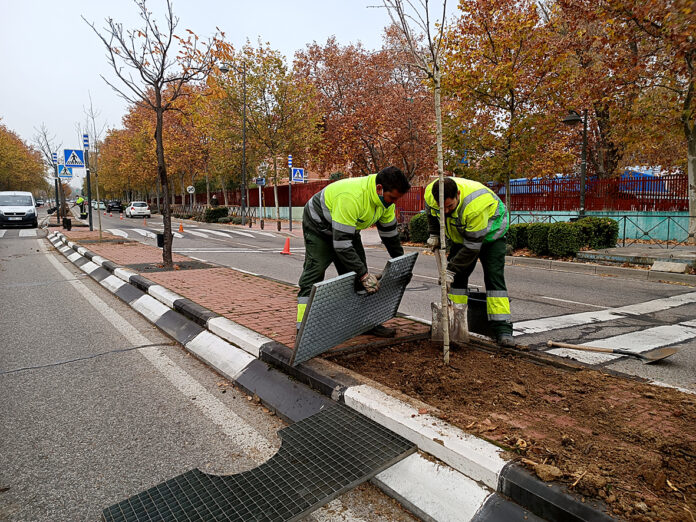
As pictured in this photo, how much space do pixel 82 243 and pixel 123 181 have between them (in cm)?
4977

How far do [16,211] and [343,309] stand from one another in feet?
85.4

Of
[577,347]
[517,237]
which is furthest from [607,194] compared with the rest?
[577,347]

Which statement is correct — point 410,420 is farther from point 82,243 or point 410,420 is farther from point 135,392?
point 82,243

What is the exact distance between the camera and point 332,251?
4.16 metres

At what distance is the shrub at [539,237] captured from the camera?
12.2 meters

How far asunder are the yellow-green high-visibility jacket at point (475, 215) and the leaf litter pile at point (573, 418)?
3.28ft

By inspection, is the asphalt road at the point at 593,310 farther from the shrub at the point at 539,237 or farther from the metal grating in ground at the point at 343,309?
the metal grating in ground at the point at 343,309

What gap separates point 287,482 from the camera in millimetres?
2275

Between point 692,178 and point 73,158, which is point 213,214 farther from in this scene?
point 692,178

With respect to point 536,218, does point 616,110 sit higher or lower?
higher

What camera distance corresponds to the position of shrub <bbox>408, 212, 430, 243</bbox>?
15516 millimetres

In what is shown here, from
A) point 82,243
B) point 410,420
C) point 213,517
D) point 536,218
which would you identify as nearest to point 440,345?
point 410,420

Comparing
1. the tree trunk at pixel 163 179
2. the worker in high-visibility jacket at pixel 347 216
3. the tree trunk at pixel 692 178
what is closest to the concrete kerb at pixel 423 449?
the worker in high-visibility jacket at pixel 347 216

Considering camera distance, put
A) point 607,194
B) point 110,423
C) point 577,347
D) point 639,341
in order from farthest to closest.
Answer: point 607,194 < point 639,341 < point 577,347 < point 110,423
